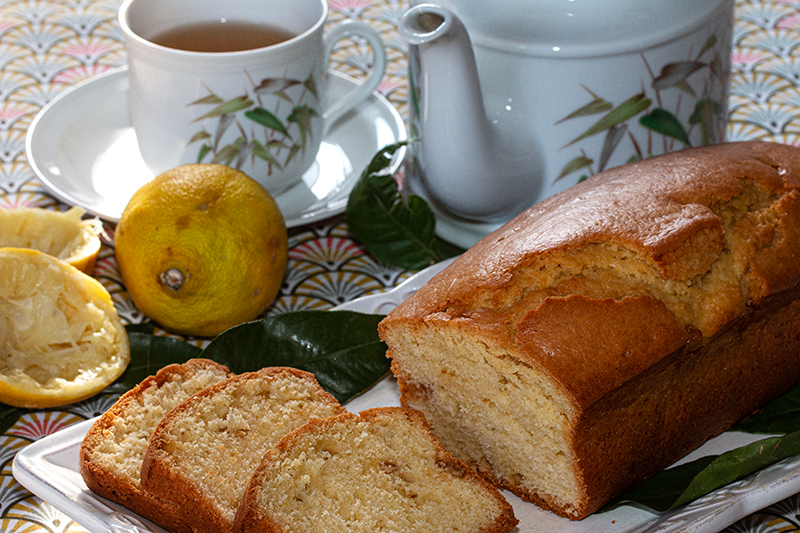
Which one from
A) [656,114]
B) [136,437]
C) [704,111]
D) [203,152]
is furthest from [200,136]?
[704,111]

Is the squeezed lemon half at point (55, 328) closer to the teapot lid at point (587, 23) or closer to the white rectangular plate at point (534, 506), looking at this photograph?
the white rectangular plate at point (534, 506)

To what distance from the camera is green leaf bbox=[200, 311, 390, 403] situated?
1.65 metres

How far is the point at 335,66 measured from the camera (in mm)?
2742

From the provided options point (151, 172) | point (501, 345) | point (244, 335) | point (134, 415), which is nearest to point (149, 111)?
point (151, 172)

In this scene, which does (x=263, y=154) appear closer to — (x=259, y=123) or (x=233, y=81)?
(x=259, y=123)

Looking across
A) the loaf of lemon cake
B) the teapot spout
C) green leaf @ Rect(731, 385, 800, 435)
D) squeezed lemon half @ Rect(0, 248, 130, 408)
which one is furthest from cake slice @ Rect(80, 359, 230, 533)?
green leaf @ Rect(731, 385, 800, 435)

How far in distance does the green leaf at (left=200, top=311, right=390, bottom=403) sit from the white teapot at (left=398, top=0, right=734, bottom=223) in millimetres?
374

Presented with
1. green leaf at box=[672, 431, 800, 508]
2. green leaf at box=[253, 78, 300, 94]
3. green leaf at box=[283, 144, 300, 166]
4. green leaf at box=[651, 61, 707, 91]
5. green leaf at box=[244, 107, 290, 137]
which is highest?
green leaf at box=[651, 61, 707, 91]

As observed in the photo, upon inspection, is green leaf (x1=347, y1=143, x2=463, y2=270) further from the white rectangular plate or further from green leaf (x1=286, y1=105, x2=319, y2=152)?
the white rectangular plate

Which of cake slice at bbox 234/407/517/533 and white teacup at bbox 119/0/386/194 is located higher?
white teacup at bbox 119/0/386/194

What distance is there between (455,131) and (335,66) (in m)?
1.11

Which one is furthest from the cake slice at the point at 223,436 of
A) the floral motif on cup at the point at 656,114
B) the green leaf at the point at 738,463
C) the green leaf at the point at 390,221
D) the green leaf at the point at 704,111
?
the green leaf at the point at 704,111

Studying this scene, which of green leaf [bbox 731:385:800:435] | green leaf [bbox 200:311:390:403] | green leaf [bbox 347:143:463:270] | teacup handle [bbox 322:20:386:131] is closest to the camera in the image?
green leaf [bbox 731:385:800:435]

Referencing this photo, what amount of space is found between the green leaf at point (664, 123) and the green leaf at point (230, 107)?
0.84 meters
